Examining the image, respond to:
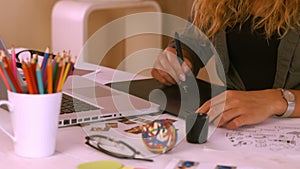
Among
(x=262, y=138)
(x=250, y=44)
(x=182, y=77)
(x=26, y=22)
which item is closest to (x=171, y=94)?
(x=182, y=77)

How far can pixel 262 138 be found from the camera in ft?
3.78

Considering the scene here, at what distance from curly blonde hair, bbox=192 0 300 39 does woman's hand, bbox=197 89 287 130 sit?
1.18ft

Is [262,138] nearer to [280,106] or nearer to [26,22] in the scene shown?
[280,106]

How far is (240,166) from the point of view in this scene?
1.00m

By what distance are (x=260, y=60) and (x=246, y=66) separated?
0.05 metres

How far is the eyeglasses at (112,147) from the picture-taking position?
103 cm

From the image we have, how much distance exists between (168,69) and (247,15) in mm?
389

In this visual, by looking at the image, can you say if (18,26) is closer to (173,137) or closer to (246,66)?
(246,66)

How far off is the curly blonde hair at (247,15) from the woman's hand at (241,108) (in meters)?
0.36

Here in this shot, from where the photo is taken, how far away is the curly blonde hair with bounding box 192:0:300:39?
160cm

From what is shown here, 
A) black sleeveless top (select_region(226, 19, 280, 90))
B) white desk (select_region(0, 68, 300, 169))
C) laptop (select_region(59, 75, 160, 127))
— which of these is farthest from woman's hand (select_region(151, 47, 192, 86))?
white desk (select_region(0, 68, 300, 169))

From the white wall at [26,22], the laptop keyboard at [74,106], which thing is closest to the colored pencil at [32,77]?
the laptop keyboard at [74,106]

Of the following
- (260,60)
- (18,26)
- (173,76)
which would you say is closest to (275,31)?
(260,60)

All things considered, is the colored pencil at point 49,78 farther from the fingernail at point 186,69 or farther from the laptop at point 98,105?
the fingernail at point 186,69
